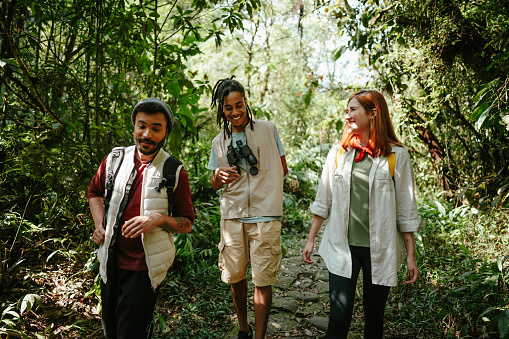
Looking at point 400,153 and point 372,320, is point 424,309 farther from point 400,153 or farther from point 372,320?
point 400,153

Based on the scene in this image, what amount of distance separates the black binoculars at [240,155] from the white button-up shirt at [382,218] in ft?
2.49

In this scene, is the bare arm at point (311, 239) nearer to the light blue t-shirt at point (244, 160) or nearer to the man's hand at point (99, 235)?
the light blue t-shirt at point (244, 160)

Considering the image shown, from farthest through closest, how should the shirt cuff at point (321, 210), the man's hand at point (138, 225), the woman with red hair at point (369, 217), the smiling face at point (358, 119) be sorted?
the shirt cuff at point (321, 210), the smiling face at point (358, 119), the woman with red hair at point (369, 217), the man's hand at point (138, 225)

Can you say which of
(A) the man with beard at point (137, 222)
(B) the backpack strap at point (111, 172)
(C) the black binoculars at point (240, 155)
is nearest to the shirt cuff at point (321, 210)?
(C) the black binoculars at point (240, 155)

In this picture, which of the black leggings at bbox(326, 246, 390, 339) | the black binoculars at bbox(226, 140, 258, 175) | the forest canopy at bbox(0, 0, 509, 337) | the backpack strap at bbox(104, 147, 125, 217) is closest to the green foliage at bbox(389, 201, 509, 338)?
the forest canopy at bbox(0, 0, 509, 337)

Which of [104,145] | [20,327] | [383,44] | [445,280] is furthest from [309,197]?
[20,327]

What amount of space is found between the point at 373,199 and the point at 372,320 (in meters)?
0.78

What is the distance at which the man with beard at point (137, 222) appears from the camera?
2.08 metres

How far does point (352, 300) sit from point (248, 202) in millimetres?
1097

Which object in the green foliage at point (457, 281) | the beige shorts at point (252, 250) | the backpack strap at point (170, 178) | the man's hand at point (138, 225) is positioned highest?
the backpack strap at point (170, 178)

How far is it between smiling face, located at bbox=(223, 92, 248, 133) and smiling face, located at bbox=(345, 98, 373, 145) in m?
0.93

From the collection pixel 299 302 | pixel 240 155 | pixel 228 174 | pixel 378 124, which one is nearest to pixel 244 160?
pixel 240 155

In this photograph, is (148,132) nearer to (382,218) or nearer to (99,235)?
(99,235)

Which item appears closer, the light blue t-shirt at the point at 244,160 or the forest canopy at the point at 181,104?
the light blue t-shirt at the point at 244,160
